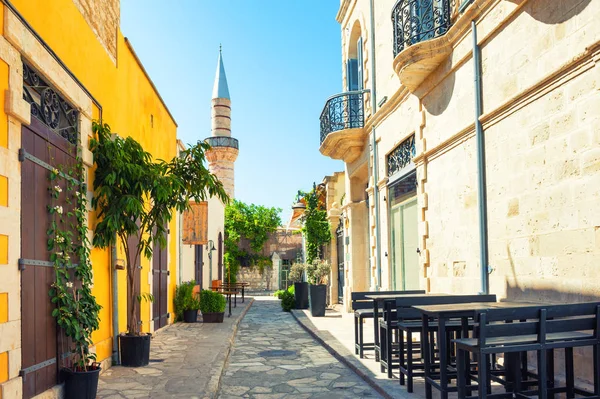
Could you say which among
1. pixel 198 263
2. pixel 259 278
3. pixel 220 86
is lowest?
pixel 259 278

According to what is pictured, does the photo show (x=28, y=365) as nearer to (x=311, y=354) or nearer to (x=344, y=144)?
(x=311, y=354)

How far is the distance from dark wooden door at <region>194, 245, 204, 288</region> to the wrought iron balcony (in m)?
5.76

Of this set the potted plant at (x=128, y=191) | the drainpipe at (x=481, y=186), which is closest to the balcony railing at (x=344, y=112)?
the drainpipe at (x=481, y=186)

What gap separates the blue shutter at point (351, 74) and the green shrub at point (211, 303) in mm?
6350

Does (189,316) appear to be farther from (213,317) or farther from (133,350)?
(133,350)

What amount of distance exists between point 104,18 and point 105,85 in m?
0.92

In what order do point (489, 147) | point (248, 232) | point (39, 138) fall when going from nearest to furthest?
point (39, 138) → point (489, 147) → point (248, 232)

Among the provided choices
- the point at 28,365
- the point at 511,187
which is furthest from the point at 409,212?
the point at 28,365

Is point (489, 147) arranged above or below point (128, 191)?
above

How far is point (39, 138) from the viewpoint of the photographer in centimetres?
523

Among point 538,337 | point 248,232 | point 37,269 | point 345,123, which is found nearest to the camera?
point 538,337

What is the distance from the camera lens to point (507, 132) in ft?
20.8

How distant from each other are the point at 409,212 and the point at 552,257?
4.86 meters

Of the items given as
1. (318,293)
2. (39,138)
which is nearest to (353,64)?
(318,293)
